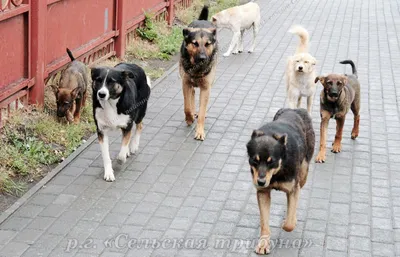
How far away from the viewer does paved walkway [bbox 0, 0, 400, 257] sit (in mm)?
6461

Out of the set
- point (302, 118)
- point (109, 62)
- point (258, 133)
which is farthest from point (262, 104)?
point (258, 133)

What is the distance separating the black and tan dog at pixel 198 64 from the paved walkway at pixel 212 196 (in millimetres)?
313

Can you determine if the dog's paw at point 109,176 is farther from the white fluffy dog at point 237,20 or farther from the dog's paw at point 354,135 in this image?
the white fluffy dog at point 237,20

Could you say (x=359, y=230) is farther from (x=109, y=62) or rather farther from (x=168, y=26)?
(x=168, y=26)

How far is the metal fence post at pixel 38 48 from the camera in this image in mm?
9227

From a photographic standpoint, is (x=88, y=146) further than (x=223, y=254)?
Yes

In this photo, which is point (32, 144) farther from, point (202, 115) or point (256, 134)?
point (256, 134)

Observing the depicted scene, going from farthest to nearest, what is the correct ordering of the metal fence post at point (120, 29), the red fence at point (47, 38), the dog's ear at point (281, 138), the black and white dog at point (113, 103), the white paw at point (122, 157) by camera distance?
the metal fence post at point (120, 29), the red fence at point (47, 38), the white paw at point (122, 157), the black and white dog at point (113, 103), the dog's ear at point (281, 138)

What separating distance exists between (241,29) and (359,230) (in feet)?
26.4

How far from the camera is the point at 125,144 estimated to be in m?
8.27

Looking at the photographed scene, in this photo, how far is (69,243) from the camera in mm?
6391

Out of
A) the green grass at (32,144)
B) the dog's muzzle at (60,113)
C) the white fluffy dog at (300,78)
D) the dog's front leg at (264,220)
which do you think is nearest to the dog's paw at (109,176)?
the green grass at (32,144)

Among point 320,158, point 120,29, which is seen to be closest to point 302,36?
point 320,158

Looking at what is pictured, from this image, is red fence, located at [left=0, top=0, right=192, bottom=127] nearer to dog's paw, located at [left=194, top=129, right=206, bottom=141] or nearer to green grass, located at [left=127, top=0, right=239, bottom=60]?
green grass, located at [left=127, top=0, right=239, bottom=60]
